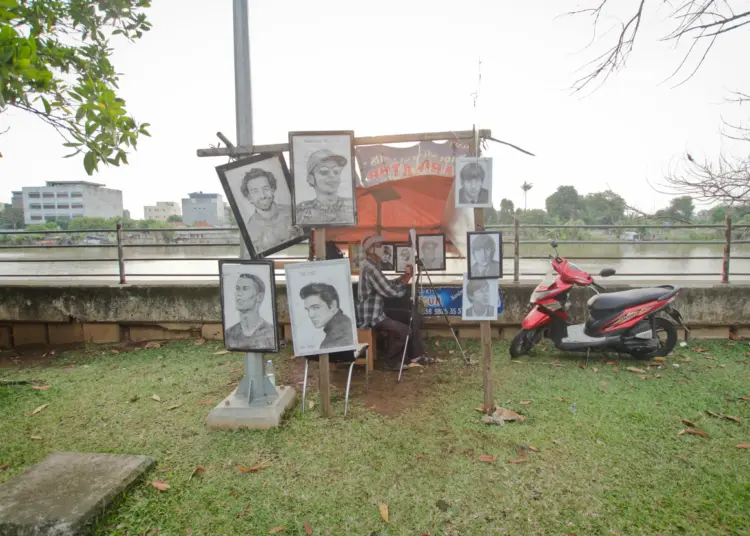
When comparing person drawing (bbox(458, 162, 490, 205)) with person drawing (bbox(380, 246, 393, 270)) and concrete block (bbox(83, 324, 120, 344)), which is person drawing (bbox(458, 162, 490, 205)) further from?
concrete block (bbox(83, 324, 120, 344))

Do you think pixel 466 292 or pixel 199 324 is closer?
pixel 466 292

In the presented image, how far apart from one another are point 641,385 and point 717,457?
1360mm

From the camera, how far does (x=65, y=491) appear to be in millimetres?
2533

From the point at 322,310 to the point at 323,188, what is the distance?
1.01m

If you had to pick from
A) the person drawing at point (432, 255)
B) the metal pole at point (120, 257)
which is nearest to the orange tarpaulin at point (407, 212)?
the person drawing at point (432, 255)

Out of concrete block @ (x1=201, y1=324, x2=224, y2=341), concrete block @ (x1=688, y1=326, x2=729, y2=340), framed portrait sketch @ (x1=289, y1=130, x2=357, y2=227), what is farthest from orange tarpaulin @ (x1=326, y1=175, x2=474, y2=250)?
concrete block @ (x1=688, y1=326, x2=729, y2=340)

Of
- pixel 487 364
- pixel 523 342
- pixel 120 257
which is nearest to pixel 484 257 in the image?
pixel 487 364

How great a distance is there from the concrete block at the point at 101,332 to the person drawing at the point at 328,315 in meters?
4.12

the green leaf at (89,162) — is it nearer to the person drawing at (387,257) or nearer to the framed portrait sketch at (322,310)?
the framed portrait sketch at (322,310)

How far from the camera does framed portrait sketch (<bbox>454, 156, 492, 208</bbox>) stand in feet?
11.8

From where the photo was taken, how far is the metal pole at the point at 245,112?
3.59 metres

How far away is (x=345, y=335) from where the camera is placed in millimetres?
3688

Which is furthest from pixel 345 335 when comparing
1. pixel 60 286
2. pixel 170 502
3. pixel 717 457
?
pixel 60 286

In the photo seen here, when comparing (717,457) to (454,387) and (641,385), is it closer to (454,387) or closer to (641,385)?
(641,385)
